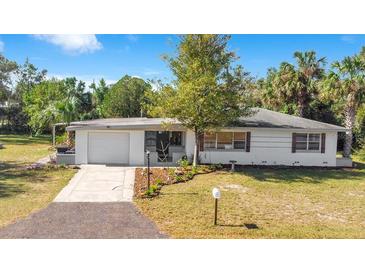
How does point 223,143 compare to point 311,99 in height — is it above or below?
below

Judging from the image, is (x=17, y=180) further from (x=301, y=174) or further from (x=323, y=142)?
(x=323, y=142)

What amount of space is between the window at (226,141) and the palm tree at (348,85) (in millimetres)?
6777

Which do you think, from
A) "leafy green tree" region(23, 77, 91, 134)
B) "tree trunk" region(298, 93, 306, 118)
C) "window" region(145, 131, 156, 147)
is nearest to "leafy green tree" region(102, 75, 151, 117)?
"leafy green tree" region(23, 77, 91, 134)

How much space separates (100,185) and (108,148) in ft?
17.3

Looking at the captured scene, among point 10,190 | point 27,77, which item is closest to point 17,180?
point 10,190

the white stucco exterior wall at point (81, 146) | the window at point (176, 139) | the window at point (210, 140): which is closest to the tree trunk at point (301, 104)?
the window at point (210, 140)

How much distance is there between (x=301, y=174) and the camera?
17594 mm

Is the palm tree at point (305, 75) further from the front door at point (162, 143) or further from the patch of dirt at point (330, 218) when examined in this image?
the patch of dirt at point (330, 218)

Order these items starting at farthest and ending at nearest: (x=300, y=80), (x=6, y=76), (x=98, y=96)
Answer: (x=6, y=76) < (x=98, y=96) < (x=300, y=80)

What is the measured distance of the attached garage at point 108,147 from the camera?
18.9 meters

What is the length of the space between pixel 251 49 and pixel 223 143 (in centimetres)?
654

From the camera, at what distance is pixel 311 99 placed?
1093 inches
